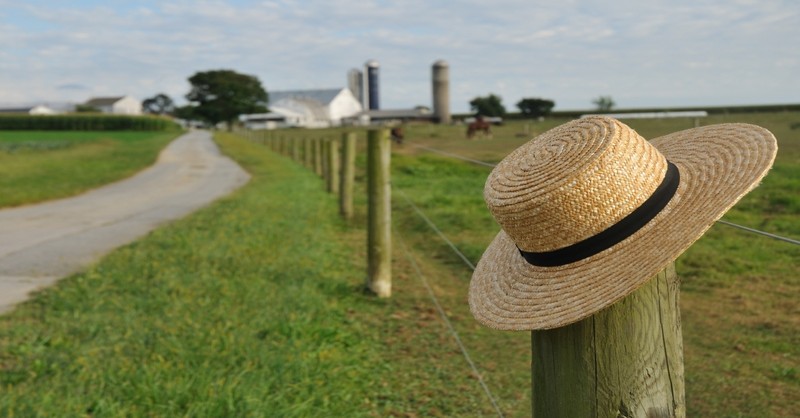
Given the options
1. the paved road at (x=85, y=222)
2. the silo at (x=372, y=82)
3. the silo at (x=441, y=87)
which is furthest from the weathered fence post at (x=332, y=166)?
the silo at (x=372, y=82)

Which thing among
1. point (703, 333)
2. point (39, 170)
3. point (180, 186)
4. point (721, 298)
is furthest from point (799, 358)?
point (39, 170)

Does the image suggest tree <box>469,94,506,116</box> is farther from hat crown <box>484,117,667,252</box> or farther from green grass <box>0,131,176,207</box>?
hat crown <box>484,117,667,252</box>

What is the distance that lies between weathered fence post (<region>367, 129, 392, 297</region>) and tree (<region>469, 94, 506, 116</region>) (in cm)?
5669

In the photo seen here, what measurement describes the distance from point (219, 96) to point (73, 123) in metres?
31.0

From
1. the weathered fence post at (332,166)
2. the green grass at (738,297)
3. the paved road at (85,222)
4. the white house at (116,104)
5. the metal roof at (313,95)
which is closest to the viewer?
the green grass at (738,297)

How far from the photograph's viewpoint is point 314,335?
5352 millimetres

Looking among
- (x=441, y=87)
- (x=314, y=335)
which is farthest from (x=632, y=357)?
(x=441, y=87)

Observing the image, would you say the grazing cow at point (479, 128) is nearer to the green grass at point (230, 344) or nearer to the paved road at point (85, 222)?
the paved road at point (85, 222)

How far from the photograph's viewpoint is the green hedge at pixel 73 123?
8044 centimetres

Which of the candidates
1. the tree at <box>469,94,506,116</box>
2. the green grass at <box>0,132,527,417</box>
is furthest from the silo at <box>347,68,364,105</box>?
the green grass at <box>0,132,527,417</box>

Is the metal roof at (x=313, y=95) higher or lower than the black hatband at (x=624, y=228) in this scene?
higher

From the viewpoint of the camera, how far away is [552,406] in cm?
199

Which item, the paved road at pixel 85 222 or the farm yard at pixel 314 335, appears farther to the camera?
the paved road at pixel 85 222

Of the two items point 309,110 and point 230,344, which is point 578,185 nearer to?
point 230,344
